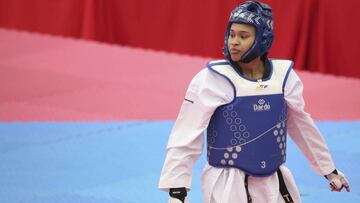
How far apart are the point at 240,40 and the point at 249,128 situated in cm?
49

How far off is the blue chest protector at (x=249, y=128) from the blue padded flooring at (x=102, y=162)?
7.18 ft

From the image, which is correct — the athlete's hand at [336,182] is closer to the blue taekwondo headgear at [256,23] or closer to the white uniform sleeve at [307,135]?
the white uniform sleeve at [307,135]

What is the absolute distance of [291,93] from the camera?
13.8 feet

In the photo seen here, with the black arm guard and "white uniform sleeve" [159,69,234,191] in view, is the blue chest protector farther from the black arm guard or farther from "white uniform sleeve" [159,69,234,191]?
the black arm guard

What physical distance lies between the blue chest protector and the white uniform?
5 cm

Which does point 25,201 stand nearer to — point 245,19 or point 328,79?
point 245,19

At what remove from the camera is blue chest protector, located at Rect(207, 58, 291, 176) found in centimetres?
402

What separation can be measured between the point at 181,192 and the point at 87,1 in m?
8.52

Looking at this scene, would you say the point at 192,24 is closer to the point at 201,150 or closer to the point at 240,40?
the point at 240,40

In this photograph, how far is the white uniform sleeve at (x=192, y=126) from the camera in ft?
13.1

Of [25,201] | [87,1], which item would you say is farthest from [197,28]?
[25,201]

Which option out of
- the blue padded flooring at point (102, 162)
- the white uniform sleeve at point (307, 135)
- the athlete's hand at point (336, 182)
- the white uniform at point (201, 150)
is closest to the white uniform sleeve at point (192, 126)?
the white uniform at point (201, 150)

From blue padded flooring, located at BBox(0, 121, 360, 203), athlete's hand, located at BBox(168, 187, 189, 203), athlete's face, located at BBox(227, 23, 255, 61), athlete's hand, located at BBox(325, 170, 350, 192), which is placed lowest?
blue padded flooring, located at BBox(0, 121, 360, 203)

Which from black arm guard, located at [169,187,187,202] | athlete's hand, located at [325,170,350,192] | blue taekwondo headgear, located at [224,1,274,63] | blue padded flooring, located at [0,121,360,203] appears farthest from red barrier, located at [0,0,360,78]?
black arm guard, located at [169,187,187,202]
